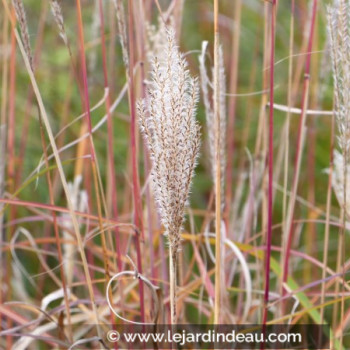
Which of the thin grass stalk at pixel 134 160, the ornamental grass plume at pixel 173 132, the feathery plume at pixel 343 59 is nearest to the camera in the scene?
the ornamental grass plume at pixel 173 132

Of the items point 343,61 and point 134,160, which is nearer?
point 343,61

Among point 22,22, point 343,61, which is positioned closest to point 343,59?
point 343,61

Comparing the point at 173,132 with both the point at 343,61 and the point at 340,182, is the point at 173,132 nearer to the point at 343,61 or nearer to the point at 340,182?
the point at 343,61

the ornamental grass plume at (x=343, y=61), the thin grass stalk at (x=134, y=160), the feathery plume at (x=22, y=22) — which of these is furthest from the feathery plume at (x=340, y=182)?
the feathery plume at (x=22, y=22)

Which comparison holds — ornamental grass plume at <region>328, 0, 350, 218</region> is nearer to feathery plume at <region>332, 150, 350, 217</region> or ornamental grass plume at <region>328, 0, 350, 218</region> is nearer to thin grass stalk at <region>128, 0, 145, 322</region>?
feathery plume at <region>332, 150, 350, 217</region>

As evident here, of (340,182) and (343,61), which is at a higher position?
(343,61)

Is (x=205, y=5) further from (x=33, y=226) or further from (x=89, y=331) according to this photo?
(x=89, y=331)

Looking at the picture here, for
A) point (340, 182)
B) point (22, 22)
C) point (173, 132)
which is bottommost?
point (340, 182)

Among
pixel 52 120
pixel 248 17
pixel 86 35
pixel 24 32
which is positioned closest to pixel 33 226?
pixel 52 120

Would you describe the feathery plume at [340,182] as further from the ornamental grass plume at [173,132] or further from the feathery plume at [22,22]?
the feathery plume at [22,22]
